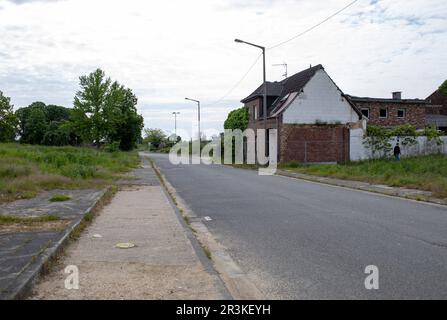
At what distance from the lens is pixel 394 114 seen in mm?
45031

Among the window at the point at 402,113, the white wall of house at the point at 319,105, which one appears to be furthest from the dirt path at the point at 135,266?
the window at the point at 402,113

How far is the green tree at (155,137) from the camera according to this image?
122994mm

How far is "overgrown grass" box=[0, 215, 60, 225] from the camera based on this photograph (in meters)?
9.52

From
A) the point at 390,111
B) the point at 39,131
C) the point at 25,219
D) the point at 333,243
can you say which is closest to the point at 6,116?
the point at 39,131

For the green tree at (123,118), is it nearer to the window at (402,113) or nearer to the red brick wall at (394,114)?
the red brick wall at (394,114)

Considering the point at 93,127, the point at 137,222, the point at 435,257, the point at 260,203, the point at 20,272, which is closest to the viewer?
the point at 20,272

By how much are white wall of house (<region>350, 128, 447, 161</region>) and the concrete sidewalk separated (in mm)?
26272

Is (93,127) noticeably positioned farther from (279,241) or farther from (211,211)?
(279,241)

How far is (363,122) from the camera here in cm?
3841

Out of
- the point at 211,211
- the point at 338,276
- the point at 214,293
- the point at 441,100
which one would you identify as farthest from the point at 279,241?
the point at 441,100

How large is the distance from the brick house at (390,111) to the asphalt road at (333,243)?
101 ft

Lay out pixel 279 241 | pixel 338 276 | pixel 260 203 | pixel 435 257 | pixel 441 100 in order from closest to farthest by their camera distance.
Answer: pixel 338 276 < pixel 435 257 < pixel 279 241 < pixel 260 203 < pixel 441 100

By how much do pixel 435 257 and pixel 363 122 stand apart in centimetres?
3259

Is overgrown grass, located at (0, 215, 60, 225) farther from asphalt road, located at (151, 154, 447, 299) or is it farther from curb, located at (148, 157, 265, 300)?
asphalt road, located at (151, 154, 447, 299)
